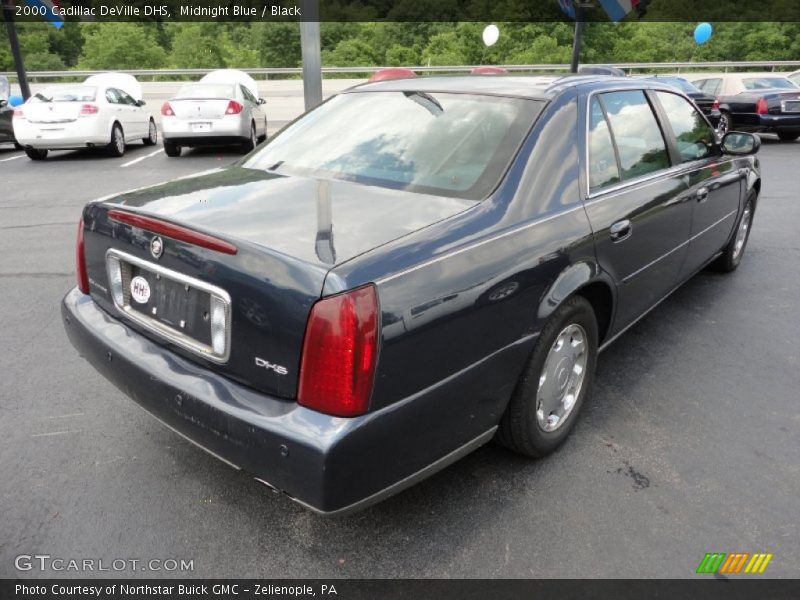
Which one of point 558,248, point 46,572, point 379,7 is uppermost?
point 379,7

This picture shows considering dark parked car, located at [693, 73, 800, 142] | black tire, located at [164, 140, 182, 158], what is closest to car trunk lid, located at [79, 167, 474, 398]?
black tire, located at [164, 140, 182, 158]

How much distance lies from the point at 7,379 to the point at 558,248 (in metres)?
2.94

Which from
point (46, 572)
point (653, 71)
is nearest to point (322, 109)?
point (46, 572)

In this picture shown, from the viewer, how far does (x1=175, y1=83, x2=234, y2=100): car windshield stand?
11680 mm

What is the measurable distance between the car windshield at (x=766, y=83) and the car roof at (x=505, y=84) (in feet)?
46.8

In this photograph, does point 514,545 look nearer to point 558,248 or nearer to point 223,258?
point 558,248

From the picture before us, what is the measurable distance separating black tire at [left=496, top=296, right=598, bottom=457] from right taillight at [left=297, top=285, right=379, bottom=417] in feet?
2.77

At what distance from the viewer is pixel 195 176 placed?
9.72 ft

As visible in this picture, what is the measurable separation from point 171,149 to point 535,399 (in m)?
11.2

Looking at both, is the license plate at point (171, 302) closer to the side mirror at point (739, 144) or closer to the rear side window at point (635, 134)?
the rear side window at point (635, 134)

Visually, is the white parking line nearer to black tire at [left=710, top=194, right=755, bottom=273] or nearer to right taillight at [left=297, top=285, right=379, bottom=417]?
black tire at [left=710, top=194, right=755, bottom=273]

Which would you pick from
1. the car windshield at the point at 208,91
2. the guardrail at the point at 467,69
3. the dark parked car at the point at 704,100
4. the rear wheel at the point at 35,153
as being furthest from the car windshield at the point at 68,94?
the dark parked car at the point at 704,100

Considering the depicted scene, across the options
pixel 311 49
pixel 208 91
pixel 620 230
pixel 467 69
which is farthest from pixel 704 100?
pixel 620 230

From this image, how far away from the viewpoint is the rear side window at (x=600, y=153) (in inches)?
114
